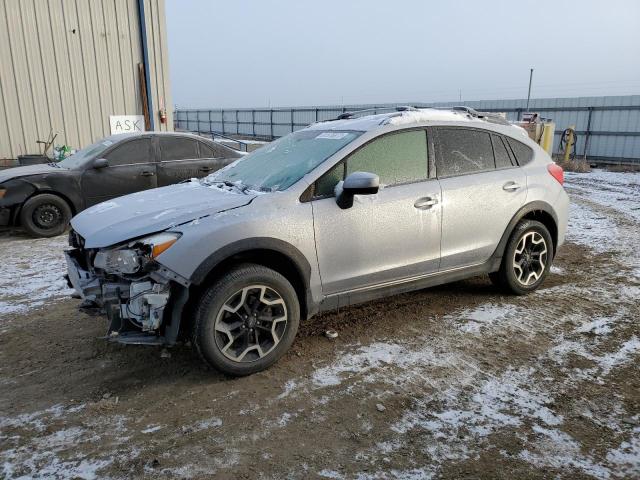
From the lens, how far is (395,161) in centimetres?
393

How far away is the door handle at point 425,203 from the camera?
12.8 feet

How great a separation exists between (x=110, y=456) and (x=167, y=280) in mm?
1023

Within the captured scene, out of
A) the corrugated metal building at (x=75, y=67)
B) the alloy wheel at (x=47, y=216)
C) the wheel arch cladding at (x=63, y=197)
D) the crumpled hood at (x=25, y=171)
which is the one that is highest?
the corrugated metal building at (x=75, y=67)

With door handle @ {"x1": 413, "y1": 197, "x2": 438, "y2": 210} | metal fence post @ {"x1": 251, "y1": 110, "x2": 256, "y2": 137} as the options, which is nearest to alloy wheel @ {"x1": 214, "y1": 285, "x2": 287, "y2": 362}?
door handle @ {"x1": 413, "y1": 197, "x2": 438, "y2": 210}

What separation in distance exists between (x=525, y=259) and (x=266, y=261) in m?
2.68

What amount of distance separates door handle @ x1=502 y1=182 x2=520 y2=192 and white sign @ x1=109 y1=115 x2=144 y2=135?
35.2 ft

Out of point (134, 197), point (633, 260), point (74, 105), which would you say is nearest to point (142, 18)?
point (74, 105)

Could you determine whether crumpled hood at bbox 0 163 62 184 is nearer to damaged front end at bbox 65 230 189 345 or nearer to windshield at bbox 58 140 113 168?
windshield at bbox 58 140 113 168

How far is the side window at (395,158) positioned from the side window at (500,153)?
83 cm

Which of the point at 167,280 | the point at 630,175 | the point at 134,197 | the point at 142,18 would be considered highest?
the point at 142,18

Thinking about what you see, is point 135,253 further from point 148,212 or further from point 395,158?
point 395,158

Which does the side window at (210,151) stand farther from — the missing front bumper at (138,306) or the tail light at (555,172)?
the tail light at (555,172)

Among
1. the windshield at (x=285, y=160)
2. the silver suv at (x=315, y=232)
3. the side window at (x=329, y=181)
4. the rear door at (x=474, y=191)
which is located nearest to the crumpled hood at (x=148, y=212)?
the silver suv at (x=315, y=232)

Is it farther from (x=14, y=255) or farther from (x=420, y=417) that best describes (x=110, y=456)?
(x=14, y=255)
